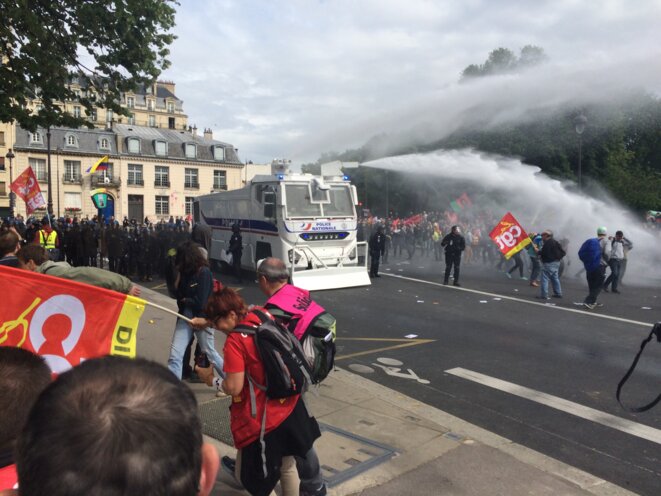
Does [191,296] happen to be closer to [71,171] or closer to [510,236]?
[510,236]

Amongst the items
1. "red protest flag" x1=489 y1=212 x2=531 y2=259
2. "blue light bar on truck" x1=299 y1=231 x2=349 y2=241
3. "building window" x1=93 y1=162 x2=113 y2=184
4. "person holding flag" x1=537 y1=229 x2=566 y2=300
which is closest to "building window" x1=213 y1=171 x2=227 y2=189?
"building window" x1=93 y1=162 x2=113 y2=184

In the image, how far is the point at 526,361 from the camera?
7.19 m

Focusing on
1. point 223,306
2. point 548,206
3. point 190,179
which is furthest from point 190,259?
point 190,179

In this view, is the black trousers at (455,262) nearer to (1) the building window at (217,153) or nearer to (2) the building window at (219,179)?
(2) the building window at (219,179)

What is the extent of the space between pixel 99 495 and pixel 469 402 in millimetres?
5193

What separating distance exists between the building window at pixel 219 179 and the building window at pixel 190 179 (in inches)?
83.6

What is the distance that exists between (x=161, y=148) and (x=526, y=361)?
182 feet

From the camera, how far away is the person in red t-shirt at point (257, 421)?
2889 mm

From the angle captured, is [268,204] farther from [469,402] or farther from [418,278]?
[469,402]

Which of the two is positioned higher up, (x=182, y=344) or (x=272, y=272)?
(x=272, y=272)

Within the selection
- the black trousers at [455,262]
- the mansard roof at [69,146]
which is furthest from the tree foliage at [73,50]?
the mansard roof at [69,146]

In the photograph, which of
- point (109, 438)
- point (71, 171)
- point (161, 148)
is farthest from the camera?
point (161, 148)

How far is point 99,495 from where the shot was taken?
3.22ft

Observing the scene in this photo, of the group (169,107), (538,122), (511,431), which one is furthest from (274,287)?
(169,107)
